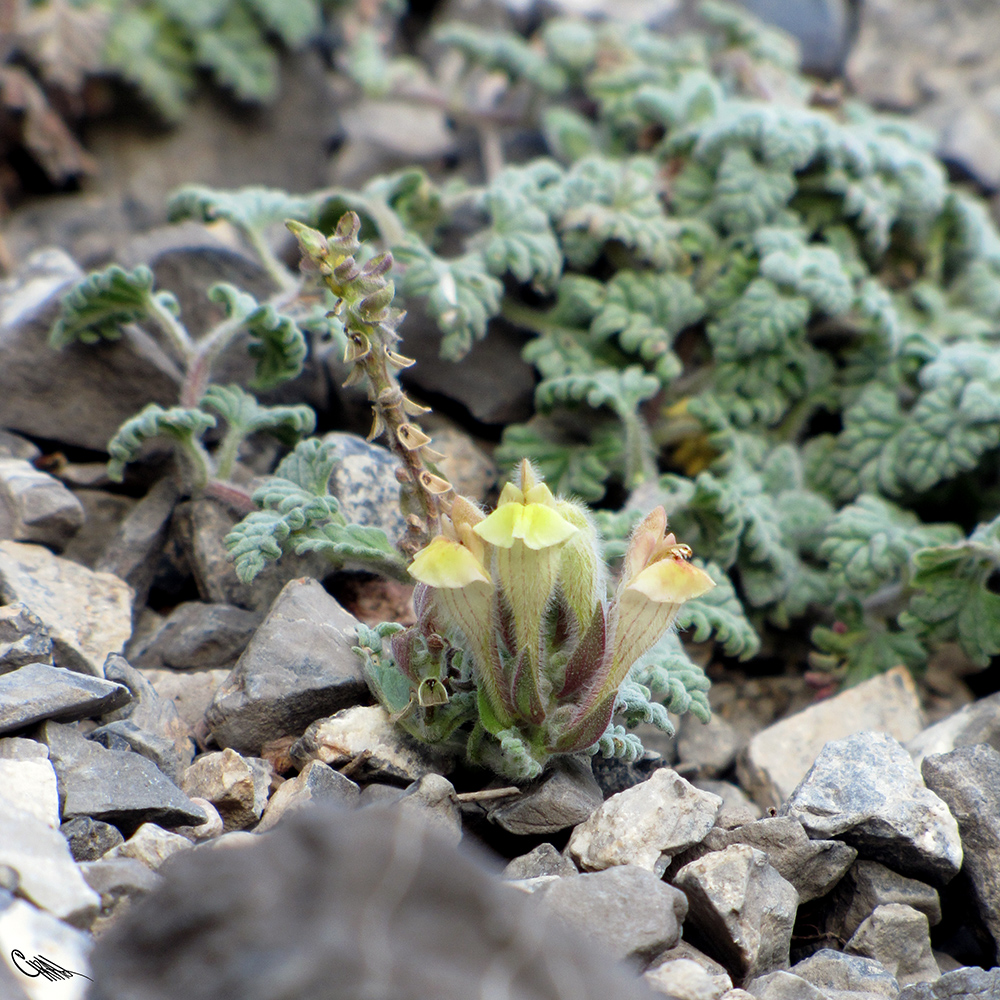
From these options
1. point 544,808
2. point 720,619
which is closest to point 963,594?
point 720,619

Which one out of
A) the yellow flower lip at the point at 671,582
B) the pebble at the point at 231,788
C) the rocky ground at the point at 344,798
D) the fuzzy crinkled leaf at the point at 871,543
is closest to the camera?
the rocky ground at the point at 344,798

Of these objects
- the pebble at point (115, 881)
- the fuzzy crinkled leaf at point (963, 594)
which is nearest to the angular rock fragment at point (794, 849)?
the fuzzy crinkled leaf at point (963, 594)

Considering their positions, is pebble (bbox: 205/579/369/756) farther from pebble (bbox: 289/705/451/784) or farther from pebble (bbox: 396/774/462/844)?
pebble (bbox: 396/774/462/844)

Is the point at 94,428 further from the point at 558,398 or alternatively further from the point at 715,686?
the point at 715,686

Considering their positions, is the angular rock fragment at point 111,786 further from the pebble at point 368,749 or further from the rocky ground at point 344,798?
the pebble at point 368,749

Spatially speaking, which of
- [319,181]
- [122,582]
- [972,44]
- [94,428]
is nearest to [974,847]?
[122,582]

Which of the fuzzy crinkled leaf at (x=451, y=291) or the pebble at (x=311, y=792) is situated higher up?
the fuzzy crinkled leaf at (x=451, y=291)

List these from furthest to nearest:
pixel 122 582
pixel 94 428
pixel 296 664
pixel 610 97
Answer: pixel 610 97
pixel 94 428
pixel 122 582
pixel 296 664
